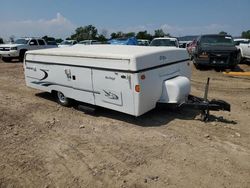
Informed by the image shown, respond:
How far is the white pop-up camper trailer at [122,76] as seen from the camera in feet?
16.7

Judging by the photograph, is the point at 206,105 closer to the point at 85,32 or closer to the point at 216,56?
the point at 216,56

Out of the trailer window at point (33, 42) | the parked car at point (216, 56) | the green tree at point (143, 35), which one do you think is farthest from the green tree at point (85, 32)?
the parked car at point (216, 56)

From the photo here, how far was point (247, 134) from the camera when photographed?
495 centimetres

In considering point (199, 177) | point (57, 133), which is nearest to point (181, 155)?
point (199, 177)

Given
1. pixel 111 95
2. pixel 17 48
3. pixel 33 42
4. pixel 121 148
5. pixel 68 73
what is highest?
pixel 33 42

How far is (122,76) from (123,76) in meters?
0.02

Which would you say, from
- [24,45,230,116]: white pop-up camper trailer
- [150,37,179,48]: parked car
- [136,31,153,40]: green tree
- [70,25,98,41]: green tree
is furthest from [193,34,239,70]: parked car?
[70,25,98,41]: green tree

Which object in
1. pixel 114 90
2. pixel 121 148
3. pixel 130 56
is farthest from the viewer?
pixel 114 90

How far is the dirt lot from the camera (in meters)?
3.64

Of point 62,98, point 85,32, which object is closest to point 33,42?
point 62,98

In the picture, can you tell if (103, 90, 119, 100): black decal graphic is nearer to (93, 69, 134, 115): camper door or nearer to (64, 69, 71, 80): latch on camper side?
(93, 69, 134, 115): camper door

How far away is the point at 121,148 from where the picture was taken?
4492mm

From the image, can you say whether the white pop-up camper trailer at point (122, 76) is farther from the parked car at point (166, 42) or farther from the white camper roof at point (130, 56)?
the parked car at point (166, 42)

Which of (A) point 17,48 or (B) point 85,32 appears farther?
(B) point 85,32
